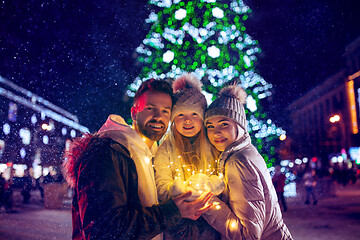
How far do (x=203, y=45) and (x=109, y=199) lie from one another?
335 inches

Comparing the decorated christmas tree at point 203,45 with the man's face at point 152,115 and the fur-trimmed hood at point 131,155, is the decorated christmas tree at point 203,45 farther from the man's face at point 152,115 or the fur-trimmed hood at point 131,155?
the fur-trimmed hood at point 131,155

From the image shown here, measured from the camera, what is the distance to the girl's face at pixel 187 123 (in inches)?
140

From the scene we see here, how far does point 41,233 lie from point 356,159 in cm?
4385

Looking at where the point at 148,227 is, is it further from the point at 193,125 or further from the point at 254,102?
the point at 254,102

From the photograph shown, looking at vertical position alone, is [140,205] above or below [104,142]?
below

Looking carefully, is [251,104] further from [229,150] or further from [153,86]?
[153,86]

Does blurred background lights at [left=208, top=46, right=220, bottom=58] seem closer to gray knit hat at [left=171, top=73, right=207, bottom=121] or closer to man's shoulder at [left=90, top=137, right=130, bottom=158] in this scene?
gray knit hat at [left=171, top=73, right=207, bottom=121]

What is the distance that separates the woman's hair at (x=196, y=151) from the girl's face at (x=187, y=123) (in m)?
0.11

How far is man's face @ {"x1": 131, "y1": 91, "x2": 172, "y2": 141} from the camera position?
126 inches

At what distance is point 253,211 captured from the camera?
297cm

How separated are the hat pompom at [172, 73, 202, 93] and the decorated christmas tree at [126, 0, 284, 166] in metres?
6.13

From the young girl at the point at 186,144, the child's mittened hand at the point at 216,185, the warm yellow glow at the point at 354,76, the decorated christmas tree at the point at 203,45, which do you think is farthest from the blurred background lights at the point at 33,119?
the child's mittened hand at the point at 216,185

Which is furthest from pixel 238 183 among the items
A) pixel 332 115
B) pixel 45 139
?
pixel 45 139

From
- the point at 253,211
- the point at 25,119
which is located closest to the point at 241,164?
the point at 253,211
